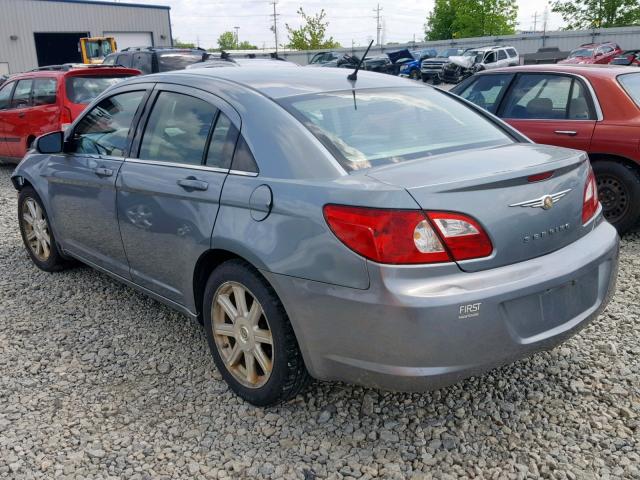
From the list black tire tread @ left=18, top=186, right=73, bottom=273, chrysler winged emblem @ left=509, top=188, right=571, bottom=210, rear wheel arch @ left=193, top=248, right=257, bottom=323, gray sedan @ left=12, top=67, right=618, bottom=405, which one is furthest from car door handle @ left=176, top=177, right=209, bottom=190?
black tire tread @ left=18, top=186, right=73, bottom=273

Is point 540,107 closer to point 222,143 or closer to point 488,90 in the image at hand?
point 488,90

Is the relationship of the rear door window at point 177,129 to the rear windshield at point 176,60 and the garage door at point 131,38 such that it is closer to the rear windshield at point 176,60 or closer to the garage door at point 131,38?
the rear windshield at point 176,60

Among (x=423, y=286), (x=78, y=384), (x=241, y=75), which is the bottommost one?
(x=78, y=384)

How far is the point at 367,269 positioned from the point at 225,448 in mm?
1085

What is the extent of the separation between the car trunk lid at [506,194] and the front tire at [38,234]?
3245mm

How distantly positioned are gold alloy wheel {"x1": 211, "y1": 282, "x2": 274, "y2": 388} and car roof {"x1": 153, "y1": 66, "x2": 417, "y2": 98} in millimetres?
1000

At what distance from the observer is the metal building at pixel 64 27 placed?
122 ft

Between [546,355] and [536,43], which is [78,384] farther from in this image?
[536,43]

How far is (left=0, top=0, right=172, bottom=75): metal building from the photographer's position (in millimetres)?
37062

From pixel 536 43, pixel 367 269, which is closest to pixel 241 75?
pixel 367 269

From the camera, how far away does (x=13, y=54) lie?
37.1 m

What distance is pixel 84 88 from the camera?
898 centimetres

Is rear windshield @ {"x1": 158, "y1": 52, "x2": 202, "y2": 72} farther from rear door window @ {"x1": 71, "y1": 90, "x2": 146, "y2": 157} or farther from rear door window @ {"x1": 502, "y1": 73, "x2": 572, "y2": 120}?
rear door window @ {"x1": 71, "y1": 90, "x2": 146, "y2": 157}

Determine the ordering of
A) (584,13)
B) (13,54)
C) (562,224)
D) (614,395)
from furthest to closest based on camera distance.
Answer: (584,13) < (13,54) < (614,395) < (562,224)
